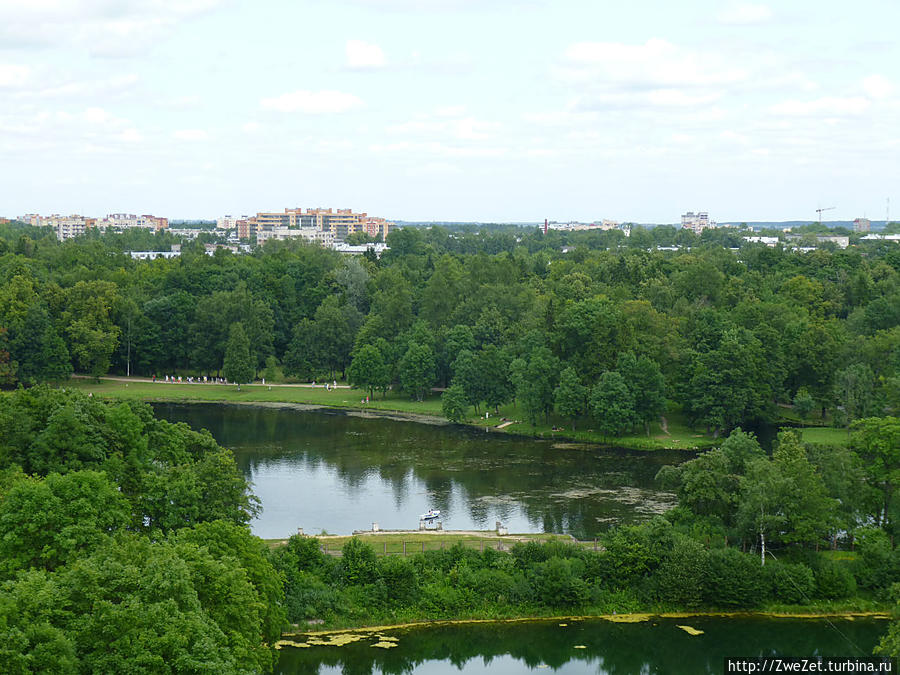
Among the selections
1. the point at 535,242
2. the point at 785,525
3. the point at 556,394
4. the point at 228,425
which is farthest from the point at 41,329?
the point at 535,242

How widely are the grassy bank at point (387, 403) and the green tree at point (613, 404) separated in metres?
1.05

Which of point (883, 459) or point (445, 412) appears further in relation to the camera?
point (445, 412)

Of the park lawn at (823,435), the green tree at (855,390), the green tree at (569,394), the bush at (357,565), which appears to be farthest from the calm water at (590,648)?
the green tree at (569,394)

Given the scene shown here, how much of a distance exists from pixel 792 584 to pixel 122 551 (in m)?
21.8

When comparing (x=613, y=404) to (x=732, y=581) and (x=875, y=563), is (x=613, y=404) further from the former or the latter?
(x=732, y=581)

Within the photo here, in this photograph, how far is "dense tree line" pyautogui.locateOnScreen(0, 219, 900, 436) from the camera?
6200 cm

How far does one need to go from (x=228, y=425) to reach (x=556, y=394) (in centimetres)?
2176

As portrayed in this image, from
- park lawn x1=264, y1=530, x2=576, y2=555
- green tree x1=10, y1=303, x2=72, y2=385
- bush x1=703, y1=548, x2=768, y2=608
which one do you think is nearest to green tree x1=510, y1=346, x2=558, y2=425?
park lawn x1=264, y1=530, x2=576, y2=555

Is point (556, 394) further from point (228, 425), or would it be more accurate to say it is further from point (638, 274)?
point (638, 274)

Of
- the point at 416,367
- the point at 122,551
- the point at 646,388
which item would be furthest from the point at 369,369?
the point at 122,551

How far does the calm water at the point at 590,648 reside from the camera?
97.6ft

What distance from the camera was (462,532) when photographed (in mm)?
39750

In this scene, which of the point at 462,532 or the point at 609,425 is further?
the point at 609,425

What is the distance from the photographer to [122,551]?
955 inches
